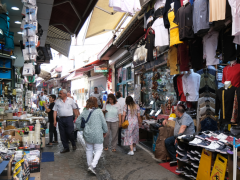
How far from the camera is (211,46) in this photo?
477 cm

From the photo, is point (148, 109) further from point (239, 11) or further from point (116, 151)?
point (239, 11)

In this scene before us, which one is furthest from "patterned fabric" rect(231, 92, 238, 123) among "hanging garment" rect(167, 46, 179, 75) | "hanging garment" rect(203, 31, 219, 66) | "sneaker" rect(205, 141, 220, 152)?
"hanging garment" rect(167, 46, 179, 75)

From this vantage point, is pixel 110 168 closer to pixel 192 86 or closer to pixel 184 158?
pixel 184 158

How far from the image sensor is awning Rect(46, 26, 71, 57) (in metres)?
10.0

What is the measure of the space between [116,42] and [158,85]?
3.40 m

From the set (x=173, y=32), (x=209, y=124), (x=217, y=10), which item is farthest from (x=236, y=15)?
(x=209, y=124)

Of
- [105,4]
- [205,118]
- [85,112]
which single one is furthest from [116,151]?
[105,4]

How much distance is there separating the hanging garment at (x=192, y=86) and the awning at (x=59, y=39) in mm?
6350

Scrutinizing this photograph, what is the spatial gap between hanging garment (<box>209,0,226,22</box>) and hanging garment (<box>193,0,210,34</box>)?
239mm

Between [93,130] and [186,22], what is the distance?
10.0ft

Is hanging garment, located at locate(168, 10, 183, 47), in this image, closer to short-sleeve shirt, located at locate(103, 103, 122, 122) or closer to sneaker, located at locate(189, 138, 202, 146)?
sneaker, located at locate(189, 138, 202, 146)

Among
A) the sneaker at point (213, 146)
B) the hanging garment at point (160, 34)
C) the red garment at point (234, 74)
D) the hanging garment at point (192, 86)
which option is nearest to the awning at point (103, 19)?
the hanging garment at point (160, 34)

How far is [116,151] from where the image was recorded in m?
7.22

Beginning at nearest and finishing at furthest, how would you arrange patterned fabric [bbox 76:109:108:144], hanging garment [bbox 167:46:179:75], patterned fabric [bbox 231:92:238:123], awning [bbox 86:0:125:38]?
1. patterned fabric [bbox 231:92:238:123]
2. patterned fabric [bbox 76:109:108:144]
3. hanging garment [bbox 167:46:179:75]
4. awning [bbox 86:0:125:38]
